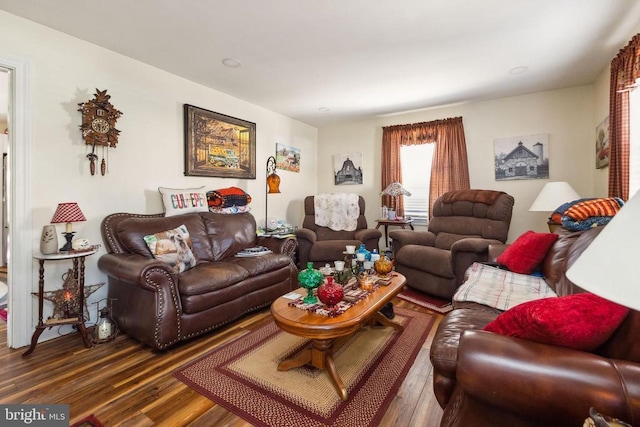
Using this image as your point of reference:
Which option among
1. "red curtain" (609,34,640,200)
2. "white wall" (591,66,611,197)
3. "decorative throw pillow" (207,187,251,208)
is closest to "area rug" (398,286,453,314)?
"red curtain" (609,34,640,200)

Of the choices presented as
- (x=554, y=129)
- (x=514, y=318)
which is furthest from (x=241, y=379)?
(x=554, y=129)

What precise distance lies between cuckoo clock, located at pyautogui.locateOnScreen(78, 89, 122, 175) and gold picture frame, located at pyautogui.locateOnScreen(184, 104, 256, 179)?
2.41 ft

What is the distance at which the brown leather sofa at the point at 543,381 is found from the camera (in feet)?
2.48

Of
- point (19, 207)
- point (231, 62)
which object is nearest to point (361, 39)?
point (231, 62)

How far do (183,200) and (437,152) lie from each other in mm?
3405

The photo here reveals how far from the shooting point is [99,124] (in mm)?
2527

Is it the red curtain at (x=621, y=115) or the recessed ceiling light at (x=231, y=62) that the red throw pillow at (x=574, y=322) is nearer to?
the red curtain at (x=621, y=115)

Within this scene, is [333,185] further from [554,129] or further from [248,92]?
[554,129]

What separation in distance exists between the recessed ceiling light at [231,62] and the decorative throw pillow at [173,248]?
5.42 feet

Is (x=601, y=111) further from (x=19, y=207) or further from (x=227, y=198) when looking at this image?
(x=19, y=207)

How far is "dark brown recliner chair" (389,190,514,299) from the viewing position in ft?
9.60

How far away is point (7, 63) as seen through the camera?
208cm

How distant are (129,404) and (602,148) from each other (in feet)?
14.5

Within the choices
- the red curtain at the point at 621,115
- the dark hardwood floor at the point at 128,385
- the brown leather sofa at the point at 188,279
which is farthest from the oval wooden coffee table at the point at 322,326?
the red curtain at the point at 621,115
